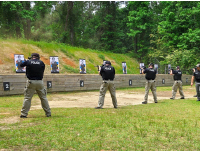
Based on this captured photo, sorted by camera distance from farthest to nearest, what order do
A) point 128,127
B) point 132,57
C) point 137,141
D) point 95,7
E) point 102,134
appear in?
point 95,7
point 132,57
point 128,127
point 102,134
point 137,141

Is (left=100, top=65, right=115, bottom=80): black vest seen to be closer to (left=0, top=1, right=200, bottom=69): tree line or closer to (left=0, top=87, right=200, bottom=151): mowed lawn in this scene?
(left=0, top=87, right=200, bottom=151): mowed lawn

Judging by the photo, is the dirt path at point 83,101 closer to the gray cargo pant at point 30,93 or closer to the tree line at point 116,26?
the gray cargo pant at point 30,93

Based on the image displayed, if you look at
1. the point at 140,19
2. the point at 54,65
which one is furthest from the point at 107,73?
the point at 140,19

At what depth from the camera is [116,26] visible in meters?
42.6

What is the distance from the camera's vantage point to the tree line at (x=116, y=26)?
30906mm

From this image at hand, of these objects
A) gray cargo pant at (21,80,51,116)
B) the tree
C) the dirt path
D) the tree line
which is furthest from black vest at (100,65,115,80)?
the tree

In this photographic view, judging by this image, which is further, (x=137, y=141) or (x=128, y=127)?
(x=128, y=127)

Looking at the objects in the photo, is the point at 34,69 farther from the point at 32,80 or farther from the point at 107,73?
the point at 107,73

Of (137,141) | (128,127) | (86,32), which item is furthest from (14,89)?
(86,32)

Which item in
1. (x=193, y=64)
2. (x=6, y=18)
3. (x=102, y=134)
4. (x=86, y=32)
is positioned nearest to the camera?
(x=102, y=134)

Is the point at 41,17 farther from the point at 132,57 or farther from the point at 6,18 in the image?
the point at 132,57

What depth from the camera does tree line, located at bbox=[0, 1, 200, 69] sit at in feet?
101

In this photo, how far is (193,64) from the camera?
103ft

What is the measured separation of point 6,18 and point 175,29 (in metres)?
24.5
